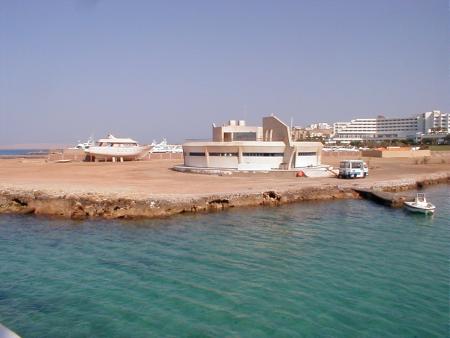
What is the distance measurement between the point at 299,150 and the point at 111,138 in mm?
42919

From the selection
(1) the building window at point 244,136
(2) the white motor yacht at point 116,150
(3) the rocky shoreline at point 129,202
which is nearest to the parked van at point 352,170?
(3) the rocky shoreline at point 129,202

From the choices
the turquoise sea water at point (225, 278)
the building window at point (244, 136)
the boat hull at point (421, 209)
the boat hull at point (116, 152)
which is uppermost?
the building window at point (244, 136)

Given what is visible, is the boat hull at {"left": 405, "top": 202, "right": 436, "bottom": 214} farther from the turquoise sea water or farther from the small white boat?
the turquoise sea water

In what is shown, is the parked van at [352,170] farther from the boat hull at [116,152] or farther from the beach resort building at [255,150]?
the boat hull at [116,152]

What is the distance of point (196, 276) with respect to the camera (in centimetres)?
1616

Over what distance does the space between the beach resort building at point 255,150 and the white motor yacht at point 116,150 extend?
26.4 meters

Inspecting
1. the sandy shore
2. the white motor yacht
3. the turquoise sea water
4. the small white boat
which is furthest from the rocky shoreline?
the white motor yacht

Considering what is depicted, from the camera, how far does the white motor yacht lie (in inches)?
2982

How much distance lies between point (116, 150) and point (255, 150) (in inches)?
1440

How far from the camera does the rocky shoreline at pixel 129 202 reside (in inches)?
1113

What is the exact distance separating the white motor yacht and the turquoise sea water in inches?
1971

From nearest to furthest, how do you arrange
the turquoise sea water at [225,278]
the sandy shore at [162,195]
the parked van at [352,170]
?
the turquoise sea water at [225,278]
the sandy shore at [162,195]
the parked van at [352,170]

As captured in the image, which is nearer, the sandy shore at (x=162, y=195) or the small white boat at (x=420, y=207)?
the sandy shore at (x=162, y=195)

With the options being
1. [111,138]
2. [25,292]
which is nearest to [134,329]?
[25,292]
